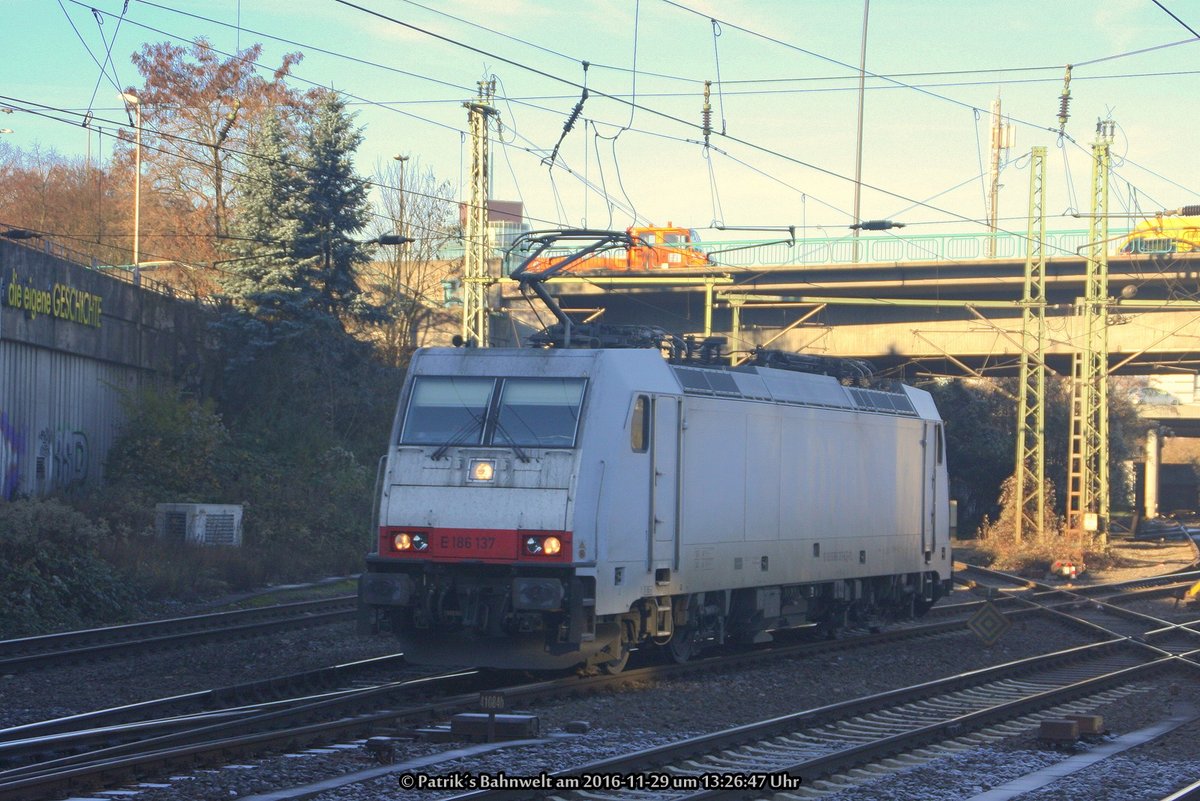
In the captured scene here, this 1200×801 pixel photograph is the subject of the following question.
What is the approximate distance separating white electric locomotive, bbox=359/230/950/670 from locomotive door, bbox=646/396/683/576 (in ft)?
0.07

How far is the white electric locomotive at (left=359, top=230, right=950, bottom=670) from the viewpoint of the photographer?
1270 centimetres

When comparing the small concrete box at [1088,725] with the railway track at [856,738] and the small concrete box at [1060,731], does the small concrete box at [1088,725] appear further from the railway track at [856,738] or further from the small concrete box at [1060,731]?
the railway track at [856,738]

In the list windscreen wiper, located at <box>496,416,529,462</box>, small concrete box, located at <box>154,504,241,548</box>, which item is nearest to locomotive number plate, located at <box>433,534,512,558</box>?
windscreen wiper, located at <box>496,416,529,462</box>

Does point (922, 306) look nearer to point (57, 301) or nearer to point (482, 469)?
point (57, 301)

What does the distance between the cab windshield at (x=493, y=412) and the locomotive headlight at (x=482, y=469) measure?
22 cm

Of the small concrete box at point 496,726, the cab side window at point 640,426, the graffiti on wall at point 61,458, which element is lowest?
the small concrete box at point 496,726

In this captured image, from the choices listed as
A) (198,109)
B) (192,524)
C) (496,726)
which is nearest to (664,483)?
(496,726)

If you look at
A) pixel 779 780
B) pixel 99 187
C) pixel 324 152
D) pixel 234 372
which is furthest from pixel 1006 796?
pixel 99 187

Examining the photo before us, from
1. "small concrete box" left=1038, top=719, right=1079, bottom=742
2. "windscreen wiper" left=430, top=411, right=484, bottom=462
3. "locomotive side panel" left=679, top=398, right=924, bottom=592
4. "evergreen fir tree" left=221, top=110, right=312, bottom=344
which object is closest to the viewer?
"small concrete box" left=1038, top=719, right=1079, bottom=742

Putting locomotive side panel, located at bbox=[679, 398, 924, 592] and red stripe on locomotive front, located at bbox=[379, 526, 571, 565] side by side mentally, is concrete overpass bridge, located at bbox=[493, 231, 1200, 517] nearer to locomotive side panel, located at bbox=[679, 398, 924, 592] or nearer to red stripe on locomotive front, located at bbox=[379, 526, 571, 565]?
locomotive side panel, located at bbox=[679, 398, 924, 592]

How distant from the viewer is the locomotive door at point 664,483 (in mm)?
13719

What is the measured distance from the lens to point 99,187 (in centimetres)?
4981

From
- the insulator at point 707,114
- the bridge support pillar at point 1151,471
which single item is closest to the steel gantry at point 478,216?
the insulator at point 707,114

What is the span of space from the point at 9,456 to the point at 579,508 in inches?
653
